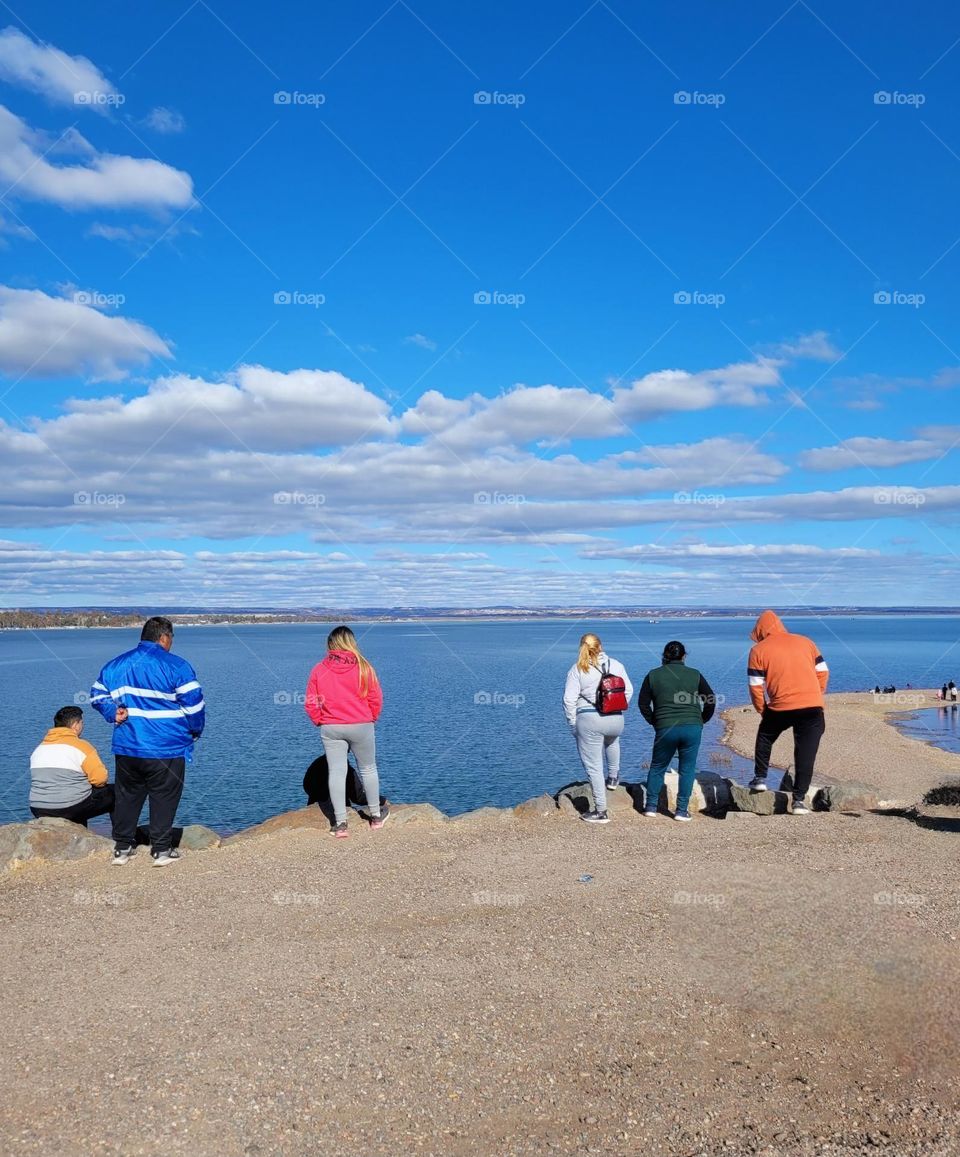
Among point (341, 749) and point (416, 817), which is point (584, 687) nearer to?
point (416, 817)

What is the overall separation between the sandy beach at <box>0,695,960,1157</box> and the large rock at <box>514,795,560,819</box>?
1607mm

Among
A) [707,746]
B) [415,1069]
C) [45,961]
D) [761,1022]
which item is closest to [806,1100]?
[761,1022]

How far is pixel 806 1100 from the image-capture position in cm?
481

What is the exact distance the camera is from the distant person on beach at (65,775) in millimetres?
10477

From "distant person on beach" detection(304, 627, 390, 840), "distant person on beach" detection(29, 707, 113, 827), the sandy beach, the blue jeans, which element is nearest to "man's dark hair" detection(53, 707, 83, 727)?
"distant person on beach" detection(29, 707, 113, 827)

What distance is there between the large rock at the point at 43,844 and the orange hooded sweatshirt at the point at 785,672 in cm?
799

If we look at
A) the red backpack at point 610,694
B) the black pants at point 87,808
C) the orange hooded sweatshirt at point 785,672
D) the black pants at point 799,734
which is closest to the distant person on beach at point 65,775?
the black pants at point 87,808

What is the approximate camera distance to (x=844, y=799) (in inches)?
474

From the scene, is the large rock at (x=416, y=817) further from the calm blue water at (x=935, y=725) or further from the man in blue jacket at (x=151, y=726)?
the calm blue water at (x=935, y=725)

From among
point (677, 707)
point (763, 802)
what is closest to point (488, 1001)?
point (677, 707)

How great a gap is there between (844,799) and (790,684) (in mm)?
2301

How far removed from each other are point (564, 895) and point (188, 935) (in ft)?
10.9

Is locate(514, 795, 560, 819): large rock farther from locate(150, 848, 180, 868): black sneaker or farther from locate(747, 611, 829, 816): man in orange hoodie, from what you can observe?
locate(150, 848, 180, 868): black sneaker

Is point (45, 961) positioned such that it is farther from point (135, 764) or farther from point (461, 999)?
point (461, 999)
